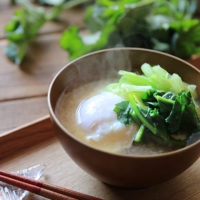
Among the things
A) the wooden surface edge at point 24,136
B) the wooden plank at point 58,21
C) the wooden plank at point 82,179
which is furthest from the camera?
the wooden plank at point 58,21

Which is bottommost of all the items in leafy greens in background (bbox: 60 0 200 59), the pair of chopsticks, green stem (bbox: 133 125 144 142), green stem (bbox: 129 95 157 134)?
the pair of chopsticks

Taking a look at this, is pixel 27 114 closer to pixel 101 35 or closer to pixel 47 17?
pixel 101 35

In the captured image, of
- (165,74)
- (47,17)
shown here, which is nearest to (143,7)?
(47,17)

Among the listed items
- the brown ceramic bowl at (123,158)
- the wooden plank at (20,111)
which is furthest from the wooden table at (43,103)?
the brown ceramic bowl at (123,158)

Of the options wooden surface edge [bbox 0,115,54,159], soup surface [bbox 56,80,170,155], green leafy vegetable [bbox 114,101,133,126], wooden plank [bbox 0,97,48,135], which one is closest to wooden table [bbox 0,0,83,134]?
wooden plank [bbox 0,97,48,135]

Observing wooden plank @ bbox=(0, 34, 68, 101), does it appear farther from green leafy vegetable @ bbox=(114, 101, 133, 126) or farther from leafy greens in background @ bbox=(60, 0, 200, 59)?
green leafy vegetable @ bbox=(114, 101, 133, 126)

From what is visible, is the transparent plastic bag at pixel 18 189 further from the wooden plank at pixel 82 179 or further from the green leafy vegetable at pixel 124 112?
the green leafy vegetable at pixel 124 112

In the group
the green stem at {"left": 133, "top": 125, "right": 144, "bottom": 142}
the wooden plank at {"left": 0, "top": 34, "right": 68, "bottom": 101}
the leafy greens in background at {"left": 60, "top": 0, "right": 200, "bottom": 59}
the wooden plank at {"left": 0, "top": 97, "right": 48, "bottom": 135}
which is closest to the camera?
the green stem at {"left": 133, "top": 125, "right": 144, "bottom": 142}
